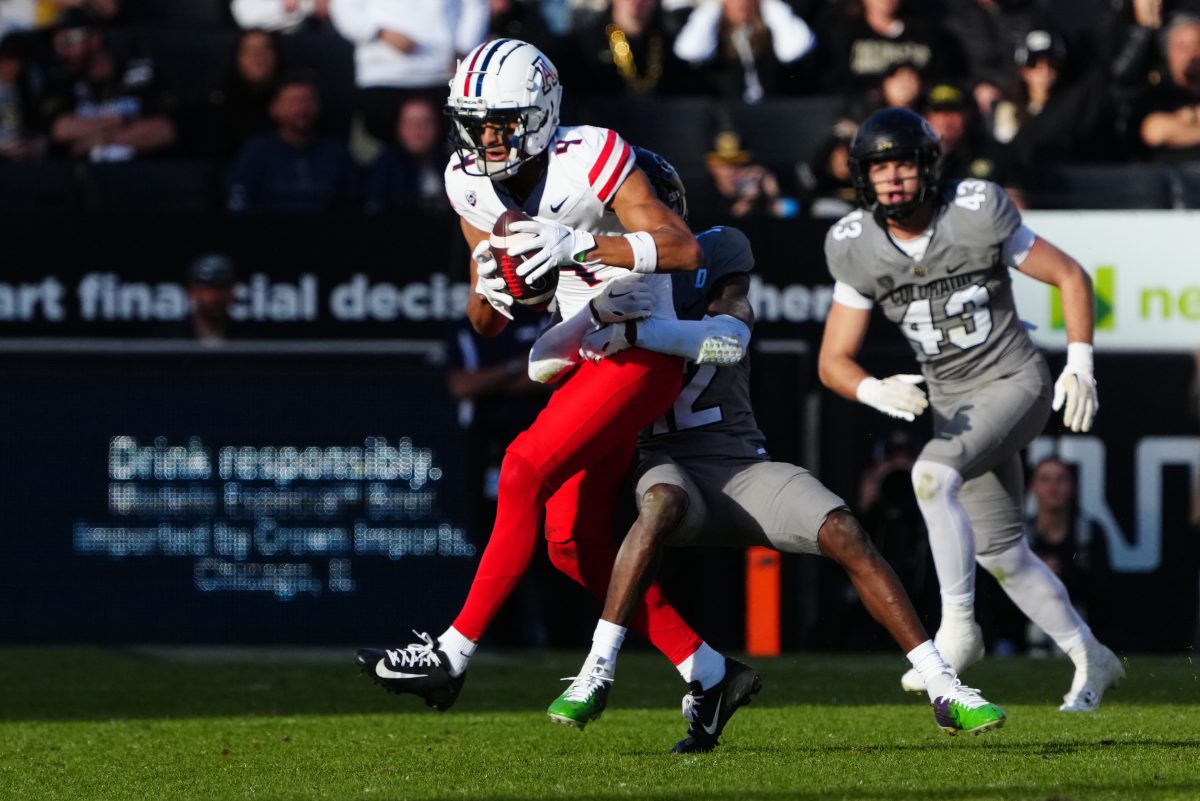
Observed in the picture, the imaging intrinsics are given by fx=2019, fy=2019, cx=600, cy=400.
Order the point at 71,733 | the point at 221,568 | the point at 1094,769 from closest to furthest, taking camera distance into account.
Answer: the point at 1094,769 < the point at 71,733 < the point at 221,568

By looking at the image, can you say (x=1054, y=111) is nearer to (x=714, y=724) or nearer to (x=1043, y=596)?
(x=1043, y=596)

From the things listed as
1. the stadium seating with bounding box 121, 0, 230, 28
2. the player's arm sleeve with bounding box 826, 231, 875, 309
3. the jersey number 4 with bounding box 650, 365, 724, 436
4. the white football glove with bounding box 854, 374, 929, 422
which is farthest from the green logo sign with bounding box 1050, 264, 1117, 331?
the stadium seating with bounding box 121, 0, 230, 28

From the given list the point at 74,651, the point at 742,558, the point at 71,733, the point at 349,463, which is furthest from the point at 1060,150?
the point at 71,733

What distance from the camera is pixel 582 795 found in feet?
14.7

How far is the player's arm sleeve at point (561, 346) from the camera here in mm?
5238

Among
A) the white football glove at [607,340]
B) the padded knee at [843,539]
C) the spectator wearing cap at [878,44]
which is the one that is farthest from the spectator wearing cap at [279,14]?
the padded knee at [843,539]

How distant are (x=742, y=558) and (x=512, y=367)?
130 centimetres

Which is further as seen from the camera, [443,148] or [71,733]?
[443,148]

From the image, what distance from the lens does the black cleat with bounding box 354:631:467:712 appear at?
505 cm

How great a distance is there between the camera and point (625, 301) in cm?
508

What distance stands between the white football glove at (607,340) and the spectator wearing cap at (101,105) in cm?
547

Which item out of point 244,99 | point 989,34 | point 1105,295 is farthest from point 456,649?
point 989,34

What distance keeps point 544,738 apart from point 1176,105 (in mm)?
A: 5952

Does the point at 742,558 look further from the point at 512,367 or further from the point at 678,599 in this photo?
the point at 512,367
